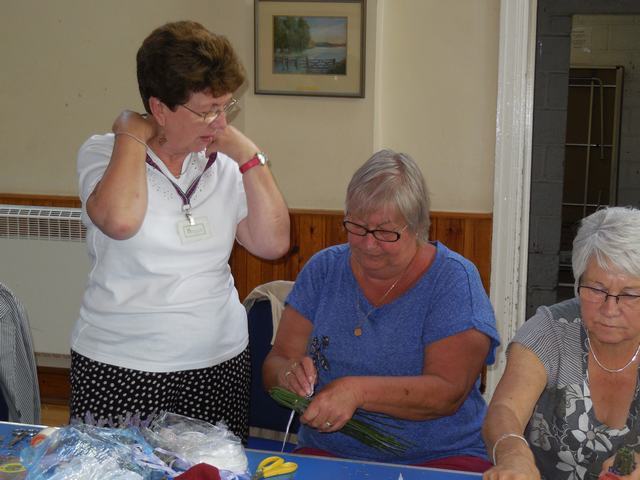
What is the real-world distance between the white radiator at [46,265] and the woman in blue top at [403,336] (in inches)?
77.8

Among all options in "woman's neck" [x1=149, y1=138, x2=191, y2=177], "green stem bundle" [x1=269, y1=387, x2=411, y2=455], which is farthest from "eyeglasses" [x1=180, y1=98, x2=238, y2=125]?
"green stem bundle" [x1=269, y1=387, x2=411, y2=455]

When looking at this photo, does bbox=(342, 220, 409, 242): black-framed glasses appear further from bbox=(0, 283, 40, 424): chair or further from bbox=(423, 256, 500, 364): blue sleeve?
bbox=(0, 283, 40, 424): chair

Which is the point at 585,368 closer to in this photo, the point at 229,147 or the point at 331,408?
the point at 331,408

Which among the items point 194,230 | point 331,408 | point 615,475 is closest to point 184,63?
point 194,230

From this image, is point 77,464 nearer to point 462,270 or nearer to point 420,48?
point 462,270

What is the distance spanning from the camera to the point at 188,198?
6.35 ft

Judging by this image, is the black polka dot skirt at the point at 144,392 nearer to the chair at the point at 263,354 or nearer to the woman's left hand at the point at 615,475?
the chair at the point at 263,354

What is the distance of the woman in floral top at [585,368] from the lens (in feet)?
5.32

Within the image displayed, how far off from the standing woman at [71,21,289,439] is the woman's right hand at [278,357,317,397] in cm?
16

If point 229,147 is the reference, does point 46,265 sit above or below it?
below

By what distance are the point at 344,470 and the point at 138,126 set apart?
91 cm

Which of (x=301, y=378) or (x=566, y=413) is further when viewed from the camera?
(x=301, y=378)

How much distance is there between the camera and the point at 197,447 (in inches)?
58.4

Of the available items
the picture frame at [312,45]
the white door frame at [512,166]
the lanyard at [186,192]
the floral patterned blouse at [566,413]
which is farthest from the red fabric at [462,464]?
the picture frame at [312,45]
